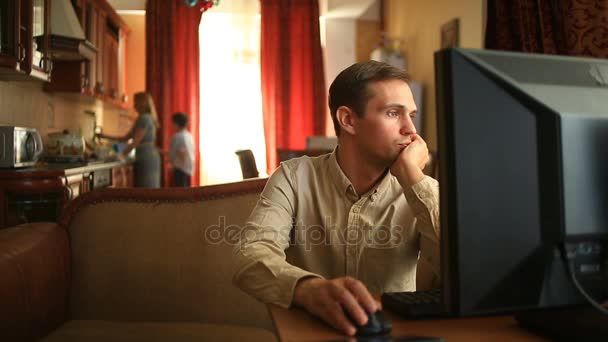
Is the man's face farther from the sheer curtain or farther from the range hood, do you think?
the sheer curtain

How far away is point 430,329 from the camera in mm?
750

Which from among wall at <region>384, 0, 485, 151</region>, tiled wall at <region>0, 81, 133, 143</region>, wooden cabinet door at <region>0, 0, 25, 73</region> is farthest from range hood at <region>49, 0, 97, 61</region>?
wall at <region>384, 0, 485, 151</region>

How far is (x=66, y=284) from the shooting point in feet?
5.41

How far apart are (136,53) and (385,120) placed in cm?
625

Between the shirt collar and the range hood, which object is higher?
the range hood

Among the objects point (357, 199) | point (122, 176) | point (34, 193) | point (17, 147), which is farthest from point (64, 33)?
point (357, 199)

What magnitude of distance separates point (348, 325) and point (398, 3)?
5.96 meters

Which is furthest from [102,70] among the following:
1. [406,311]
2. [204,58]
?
[406,311]

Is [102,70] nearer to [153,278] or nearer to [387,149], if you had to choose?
[153,278]

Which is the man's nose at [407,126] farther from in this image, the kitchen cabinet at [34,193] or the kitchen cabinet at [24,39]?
the kitchen cabinet at [24,39]

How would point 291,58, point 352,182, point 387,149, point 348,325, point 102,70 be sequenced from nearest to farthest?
1. point 348,325
2. point 387,149
3. point 352,182
4. point 102,70
5. point 291,58

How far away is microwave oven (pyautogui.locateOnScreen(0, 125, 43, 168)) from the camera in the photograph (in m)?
3.06

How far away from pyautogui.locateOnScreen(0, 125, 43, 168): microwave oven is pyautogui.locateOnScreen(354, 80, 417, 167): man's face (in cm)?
257

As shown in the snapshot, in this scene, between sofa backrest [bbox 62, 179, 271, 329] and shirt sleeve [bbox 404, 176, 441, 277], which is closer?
shirt sleeve [bbox 404, 176, 441, 277]
